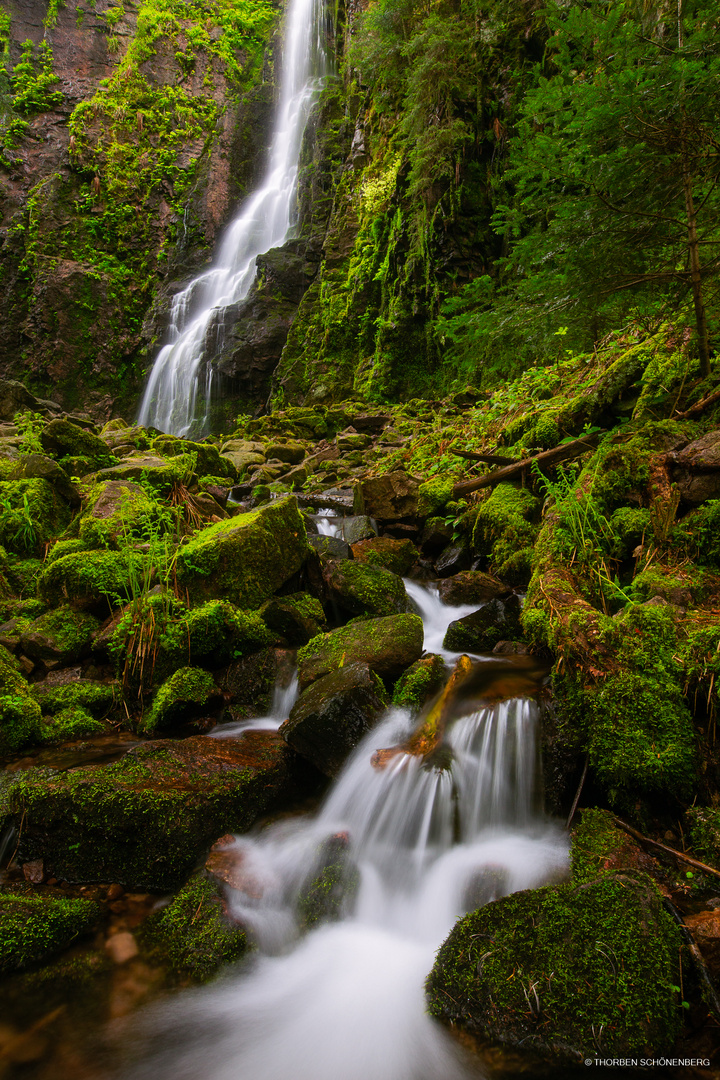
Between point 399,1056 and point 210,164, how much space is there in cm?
3439

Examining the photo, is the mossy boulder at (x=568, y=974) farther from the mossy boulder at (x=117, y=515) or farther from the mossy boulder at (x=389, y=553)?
the mossy boulder at (x=389, y=553)

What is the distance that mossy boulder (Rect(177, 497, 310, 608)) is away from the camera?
14.9 ft

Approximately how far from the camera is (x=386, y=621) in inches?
162

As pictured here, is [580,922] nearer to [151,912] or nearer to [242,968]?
[242,968]

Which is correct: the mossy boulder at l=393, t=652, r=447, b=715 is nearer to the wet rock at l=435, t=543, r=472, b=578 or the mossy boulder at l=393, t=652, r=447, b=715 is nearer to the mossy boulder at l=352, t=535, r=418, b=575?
the mossy boulder at l=352, t=535, r=418, b=575

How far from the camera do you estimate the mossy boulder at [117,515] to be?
4.88 m

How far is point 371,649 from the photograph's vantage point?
3814mm

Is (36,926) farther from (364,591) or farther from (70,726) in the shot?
(364,591)

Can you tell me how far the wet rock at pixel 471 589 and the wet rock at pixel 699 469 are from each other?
1834 millimetres

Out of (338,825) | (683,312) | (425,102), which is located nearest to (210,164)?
(425,102)

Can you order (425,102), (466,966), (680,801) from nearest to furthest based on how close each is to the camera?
1. (466,966)
2. (680,801)
3. (425,102)

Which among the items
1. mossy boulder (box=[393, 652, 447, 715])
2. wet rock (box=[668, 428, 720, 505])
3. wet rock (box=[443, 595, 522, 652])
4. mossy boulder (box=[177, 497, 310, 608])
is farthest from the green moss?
wet rock (box=[668, 428, 720, 505])

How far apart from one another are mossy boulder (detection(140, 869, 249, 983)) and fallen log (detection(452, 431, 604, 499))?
14.9 ft

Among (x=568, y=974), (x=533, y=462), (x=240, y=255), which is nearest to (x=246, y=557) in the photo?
(x=533, y=462)
